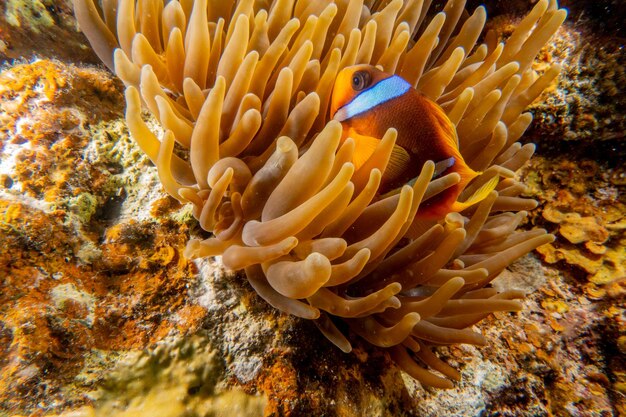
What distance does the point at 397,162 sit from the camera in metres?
1.63

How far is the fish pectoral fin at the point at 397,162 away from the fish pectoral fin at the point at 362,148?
0.34ft

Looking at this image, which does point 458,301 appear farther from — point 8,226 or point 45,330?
point 8,226

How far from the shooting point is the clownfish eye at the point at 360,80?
5.41 ft

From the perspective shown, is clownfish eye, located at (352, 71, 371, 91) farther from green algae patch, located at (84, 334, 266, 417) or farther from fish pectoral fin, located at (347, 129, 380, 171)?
green algae patch, located at (84, 334, 266, 417)

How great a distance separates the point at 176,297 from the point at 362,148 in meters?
1.04

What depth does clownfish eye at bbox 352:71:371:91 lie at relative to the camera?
5.41ft

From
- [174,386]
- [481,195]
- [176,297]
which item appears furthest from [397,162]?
[174,386]

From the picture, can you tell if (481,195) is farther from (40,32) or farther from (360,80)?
(40,32)

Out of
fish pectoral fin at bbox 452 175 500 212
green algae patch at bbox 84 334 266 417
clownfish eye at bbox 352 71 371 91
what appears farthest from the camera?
clownfish eye at bbox 352 71 371 91

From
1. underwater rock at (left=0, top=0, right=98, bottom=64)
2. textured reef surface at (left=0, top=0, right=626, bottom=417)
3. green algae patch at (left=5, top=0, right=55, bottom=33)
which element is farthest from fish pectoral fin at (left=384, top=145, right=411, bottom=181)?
green algae patch at (left=5, top=0, right=55, bottom=33)

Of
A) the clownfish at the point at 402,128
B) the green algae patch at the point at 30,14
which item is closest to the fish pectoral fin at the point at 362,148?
the clownfish at the point at 402,128

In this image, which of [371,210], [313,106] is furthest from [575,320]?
[313,106]

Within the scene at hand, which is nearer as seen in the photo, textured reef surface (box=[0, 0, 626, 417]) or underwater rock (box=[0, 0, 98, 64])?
textured reef surface (box=[0, 0, 626, 417])

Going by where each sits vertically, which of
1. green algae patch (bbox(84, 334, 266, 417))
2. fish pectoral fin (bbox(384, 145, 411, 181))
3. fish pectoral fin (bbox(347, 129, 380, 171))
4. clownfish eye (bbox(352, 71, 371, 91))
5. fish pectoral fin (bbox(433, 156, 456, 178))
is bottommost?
green algae patch (bbox(84, 334, 266, 417))
